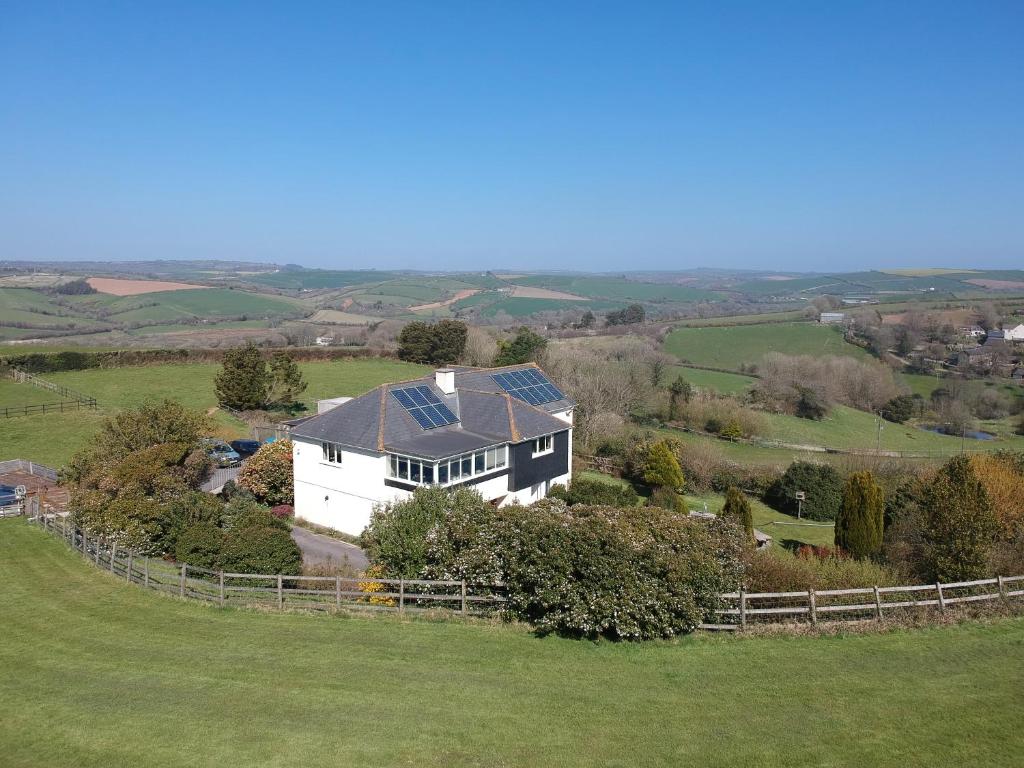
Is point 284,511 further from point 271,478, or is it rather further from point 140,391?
point 140,391

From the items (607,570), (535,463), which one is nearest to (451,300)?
(535,463)

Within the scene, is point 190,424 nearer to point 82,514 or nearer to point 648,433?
point 82,514

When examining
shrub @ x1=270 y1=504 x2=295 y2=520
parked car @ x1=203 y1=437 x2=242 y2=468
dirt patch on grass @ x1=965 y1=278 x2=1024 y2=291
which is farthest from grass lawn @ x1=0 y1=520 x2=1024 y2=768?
dirt patch on grass @ x1=965 y1=278 x2=1024 y2=291

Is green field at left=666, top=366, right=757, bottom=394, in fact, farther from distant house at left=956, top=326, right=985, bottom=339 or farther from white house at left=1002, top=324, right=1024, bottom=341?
white house at left=1002, top=324, right=1024, bottom=341

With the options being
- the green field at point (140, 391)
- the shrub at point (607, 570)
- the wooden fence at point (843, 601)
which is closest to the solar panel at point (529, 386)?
the green field at point (140, 391)

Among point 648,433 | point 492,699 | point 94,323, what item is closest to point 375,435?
point 492,699
